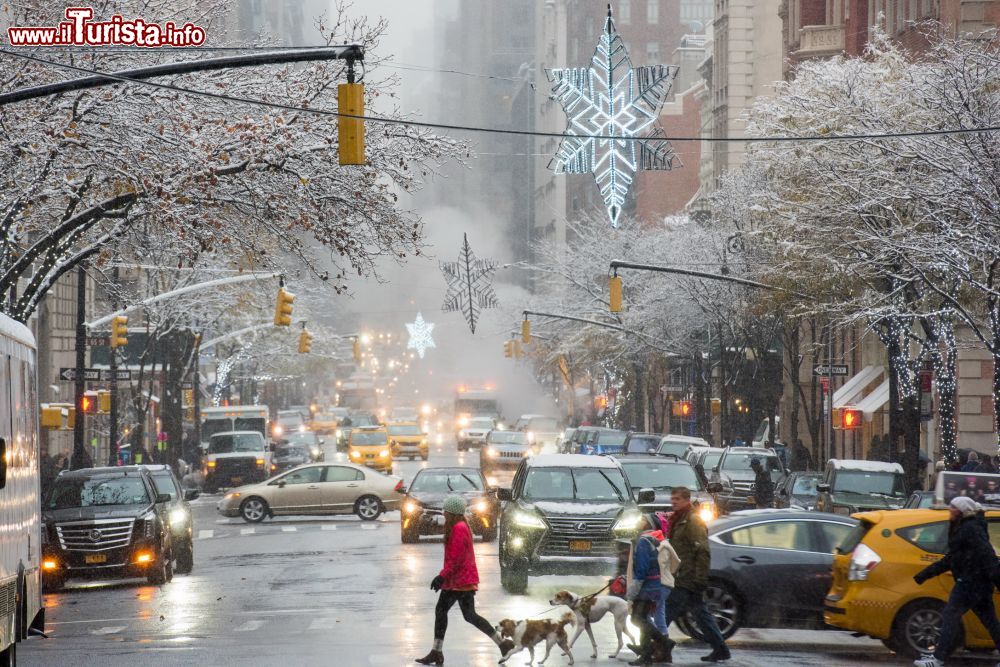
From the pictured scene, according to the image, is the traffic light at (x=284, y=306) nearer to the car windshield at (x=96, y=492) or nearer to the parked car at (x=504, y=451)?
the car windshield at (x=96, y=492)

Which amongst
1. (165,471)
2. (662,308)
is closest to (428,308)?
(662,308)

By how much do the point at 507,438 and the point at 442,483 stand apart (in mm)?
27678

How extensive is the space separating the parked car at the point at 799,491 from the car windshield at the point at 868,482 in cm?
193

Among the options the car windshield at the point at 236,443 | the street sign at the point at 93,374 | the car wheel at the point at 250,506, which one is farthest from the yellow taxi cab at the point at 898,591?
the car windshield at the point at 236,443

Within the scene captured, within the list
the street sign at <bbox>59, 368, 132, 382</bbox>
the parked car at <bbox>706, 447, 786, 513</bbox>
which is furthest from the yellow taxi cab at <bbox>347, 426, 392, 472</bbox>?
the parked car at <bbox>706, 447, 786, 513</bbox>

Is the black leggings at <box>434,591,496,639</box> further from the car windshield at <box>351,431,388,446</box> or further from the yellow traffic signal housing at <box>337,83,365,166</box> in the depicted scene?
the car windshield at <box>351,431,388,446</box>

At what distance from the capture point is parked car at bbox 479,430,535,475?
5884 cm

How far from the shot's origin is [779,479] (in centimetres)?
4028

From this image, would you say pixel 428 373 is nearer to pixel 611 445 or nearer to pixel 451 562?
pixel 611 445

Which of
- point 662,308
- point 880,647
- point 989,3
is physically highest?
point 989,3

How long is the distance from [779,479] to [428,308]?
4855 inches

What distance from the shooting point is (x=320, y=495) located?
39.2m

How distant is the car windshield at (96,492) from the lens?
25.1 metres

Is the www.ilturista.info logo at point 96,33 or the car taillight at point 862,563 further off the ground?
the www.ilturista.info logo at point 96,33
